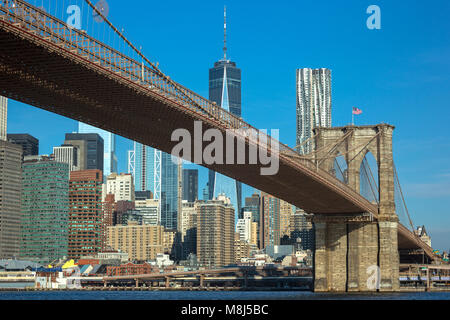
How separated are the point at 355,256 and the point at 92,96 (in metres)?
37.1

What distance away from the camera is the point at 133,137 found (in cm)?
4709

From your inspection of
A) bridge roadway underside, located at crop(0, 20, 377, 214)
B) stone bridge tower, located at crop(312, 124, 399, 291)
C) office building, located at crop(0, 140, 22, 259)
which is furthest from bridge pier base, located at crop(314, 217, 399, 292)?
office building, located at crop(0, 140, 22, 259)

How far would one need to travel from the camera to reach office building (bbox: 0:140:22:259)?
621ft

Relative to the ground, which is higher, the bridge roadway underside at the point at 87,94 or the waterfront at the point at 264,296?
the bridge roadway underside at the point at 87,94

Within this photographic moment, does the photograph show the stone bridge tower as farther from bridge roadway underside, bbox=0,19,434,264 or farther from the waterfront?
bridge roadway underside, bbox=0,19,434,264

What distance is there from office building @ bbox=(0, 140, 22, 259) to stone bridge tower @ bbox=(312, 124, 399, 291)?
132546 millimetres

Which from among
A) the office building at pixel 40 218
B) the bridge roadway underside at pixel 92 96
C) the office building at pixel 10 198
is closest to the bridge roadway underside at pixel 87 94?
the bridge roadway underside at pixel 92 96

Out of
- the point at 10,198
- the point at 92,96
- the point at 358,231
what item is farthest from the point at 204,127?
the point at 10,198

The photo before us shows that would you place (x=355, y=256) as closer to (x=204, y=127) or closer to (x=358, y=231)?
(x=358, y=231)

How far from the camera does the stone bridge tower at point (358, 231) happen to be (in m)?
67.1

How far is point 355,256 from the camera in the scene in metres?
68.1

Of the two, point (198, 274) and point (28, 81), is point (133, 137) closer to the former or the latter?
point (28, 81)

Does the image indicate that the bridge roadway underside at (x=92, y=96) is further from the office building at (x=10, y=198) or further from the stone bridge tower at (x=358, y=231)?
the office building at (x=10, y=198)
